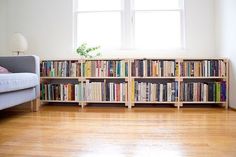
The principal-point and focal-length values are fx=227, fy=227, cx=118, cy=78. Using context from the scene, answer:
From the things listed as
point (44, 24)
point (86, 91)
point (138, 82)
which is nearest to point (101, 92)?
point (86, 91)

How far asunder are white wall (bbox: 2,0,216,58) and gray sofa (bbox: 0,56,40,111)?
0.92 metres

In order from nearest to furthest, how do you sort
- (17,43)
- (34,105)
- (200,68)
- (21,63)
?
(21,63)
(34,105)
(200,68)
(17,43)

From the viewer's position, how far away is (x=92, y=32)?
11.5 ft

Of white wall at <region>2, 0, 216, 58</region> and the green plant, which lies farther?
white wall at <region>2, 0, 216, 58</region>

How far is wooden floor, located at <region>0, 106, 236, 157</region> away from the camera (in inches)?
50.1

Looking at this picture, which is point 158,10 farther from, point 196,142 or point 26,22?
point 196,142

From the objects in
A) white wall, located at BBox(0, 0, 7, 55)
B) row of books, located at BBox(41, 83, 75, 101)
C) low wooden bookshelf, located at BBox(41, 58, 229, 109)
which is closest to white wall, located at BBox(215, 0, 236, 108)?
low wooden bookshelf, located at BBox(41, 58, 229, 109)

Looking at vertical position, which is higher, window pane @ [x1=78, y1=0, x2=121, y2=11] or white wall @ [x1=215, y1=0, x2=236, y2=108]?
window pane @ [x1=78, y1=0, x2=121, y2=11]

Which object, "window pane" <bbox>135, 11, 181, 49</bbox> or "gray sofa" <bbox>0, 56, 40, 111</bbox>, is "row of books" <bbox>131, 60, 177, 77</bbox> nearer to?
"window pane" <bbox>135, 11, 181, 49</bbox>

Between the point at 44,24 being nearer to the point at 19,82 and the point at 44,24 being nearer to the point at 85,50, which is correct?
the point at 85,50

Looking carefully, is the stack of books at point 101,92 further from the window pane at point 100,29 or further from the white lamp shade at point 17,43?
the white lamp shade at point 17,43

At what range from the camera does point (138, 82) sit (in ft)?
9.96

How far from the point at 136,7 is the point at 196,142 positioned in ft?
8.09

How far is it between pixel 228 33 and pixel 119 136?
6.90 ft
